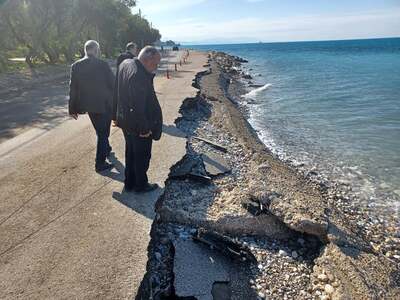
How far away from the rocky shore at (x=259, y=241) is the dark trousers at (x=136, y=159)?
0.48m

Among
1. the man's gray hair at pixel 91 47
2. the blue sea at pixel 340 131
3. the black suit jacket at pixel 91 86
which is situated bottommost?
the blue sea at pixel 340 131

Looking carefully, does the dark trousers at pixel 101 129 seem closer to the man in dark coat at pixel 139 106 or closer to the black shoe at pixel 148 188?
the man in dark coat at pixel 139 106

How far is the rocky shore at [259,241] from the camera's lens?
4.54 m

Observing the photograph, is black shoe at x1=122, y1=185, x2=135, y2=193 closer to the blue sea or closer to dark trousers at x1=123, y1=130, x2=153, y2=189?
dark trousers at x1=123, y1=130, x2=153, y2=189

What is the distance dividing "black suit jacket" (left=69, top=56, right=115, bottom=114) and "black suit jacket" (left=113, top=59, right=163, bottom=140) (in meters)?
1.07

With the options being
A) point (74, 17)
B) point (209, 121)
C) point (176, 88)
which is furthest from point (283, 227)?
point (74, 17)

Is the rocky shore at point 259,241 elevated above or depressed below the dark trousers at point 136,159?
below

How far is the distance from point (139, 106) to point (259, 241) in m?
2.66

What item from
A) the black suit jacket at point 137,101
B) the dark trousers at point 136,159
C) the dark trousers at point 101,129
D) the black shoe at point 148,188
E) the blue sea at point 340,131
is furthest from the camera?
the blue sea at point 340,131

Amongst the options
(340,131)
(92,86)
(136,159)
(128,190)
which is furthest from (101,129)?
(340,131)

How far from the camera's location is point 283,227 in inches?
233

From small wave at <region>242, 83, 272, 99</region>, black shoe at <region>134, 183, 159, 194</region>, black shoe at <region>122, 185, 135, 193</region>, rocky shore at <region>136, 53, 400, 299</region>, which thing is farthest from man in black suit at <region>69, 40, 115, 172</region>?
small wave at <region>242, 83, 272, 99</region>

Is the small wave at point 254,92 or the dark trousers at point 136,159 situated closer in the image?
the dark trousers at point 136,159

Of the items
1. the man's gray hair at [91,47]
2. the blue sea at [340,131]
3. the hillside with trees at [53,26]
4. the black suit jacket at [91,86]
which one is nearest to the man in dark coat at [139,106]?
the black suit jacket at [91,86]
